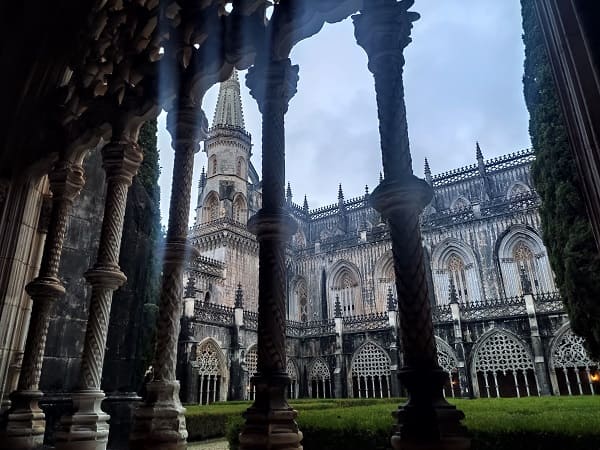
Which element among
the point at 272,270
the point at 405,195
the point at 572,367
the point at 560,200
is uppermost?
the point at 560,200

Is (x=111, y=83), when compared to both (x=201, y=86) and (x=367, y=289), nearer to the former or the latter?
(x=201, y=86)

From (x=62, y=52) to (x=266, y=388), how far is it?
399 cm

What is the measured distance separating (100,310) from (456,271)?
21.9 m

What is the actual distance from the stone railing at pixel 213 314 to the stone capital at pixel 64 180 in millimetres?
13118

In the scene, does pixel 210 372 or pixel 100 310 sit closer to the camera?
pixel 100 310

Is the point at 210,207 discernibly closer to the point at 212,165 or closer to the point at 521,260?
the point at 212,165

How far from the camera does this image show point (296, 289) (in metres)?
27.0

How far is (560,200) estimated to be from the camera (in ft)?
24.9

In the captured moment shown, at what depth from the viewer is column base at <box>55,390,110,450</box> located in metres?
2.85

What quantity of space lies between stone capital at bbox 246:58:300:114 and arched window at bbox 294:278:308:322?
24.4 m

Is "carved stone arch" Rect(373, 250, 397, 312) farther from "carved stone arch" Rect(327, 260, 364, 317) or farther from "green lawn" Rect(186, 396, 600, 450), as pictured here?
"green lawn" Rect(186, 396, 600, 450)

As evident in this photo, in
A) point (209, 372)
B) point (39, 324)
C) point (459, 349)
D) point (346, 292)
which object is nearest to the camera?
point (39, 324)

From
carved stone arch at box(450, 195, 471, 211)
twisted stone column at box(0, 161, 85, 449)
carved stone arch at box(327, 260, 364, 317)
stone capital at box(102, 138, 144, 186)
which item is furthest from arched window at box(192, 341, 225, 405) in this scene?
carved stone arch at box(450, 195, 471, 211)

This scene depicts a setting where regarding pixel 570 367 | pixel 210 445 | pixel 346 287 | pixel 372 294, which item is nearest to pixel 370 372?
pixel 372 294
